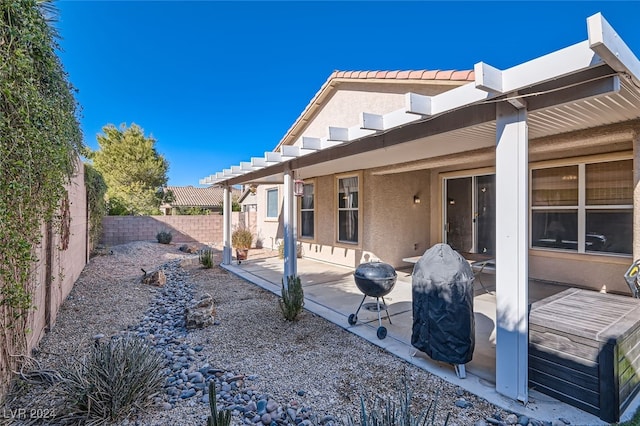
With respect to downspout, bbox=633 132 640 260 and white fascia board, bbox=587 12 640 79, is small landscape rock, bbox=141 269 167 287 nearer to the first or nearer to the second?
white fascia board, bbox=587 12 640 79

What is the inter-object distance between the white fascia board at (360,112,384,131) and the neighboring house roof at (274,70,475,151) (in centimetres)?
219

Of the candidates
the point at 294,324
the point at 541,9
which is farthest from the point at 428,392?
the point at 541,9

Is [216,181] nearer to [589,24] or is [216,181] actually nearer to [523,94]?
[523,94]

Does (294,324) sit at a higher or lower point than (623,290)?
lower

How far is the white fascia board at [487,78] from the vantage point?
2.80 meters

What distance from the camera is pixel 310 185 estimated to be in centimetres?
1177

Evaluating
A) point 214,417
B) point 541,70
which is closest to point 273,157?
point 541,70

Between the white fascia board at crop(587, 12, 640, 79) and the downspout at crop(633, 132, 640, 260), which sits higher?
the white fascia board at crop(587, 12, 640, 79)

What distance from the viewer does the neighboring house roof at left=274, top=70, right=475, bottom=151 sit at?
5.56 meters

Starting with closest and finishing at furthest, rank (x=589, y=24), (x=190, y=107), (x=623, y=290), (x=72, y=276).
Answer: (x=589, y=24) < (x=623, y=290) < (x=72, y=276) < (x=190, y=107)

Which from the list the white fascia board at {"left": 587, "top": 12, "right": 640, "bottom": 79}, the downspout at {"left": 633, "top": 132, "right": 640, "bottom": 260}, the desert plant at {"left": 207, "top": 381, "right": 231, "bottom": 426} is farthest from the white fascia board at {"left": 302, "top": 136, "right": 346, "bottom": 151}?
the downspout at {"left": 633, "top": 132, "right": 640, "bottom": 260}

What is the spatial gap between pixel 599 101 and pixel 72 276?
9.31 metres

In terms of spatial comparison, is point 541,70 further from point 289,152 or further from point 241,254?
point 241,254

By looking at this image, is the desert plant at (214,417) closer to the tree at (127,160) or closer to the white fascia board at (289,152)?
the white fascia board at (289,152)
